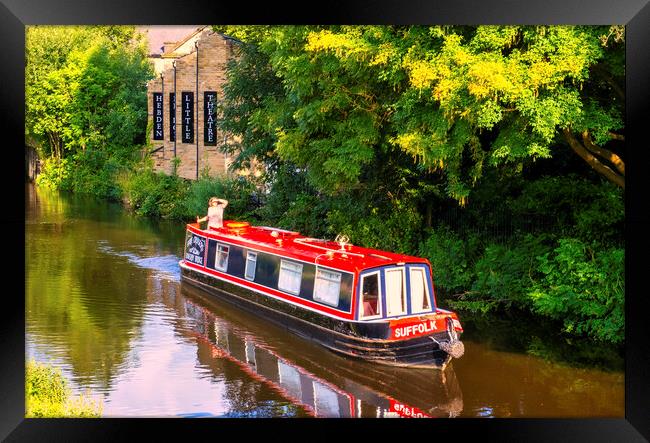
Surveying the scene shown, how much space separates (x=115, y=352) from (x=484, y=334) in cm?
556

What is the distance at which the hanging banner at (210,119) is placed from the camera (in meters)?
30.9

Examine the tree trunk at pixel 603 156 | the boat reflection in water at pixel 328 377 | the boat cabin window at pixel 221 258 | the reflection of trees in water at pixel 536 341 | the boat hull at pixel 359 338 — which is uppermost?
the tree trunk at pixel 603 156

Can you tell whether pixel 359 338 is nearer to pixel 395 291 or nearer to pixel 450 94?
pixel 395 291

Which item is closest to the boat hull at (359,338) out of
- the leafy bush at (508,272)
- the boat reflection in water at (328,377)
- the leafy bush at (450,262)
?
the boat reflection in water at (328,377)

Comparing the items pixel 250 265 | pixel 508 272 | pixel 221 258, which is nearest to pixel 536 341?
pixel 508 272

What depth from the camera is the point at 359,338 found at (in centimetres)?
1416

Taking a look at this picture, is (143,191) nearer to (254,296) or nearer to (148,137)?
(148,137)

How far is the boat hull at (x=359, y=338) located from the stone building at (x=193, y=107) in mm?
14514

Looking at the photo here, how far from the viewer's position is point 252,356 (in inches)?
590

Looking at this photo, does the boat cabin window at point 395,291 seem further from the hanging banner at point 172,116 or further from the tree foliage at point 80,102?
the tree foliage at point 80,102

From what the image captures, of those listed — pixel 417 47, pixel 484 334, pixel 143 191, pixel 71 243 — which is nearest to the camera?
pixel 417 47

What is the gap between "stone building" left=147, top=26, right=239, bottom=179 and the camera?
31094 mm

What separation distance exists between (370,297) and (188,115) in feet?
62.4
